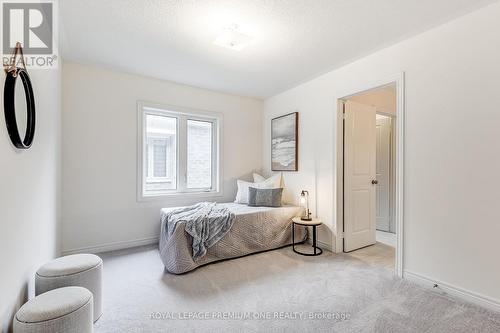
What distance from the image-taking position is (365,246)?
341 centimetres

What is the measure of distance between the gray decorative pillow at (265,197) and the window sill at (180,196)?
0.76m

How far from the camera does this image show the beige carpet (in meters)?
1.70

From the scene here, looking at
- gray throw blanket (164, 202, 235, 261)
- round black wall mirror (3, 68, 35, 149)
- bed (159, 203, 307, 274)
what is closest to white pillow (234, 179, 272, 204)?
bed (159, 203, 307, 274)

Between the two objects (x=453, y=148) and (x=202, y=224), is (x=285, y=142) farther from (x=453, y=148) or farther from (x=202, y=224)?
(x=453, y=148)

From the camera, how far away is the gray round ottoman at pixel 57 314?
1.20m

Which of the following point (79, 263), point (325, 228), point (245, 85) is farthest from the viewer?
point (245, 85)

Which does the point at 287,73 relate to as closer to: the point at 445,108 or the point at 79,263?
the point at 445,108

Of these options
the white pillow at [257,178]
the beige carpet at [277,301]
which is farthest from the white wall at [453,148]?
the white pillow at [257,178]

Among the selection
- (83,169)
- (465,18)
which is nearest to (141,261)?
(83,169)

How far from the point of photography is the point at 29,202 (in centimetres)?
161

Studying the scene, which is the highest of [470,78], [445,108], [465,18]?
[465,18]

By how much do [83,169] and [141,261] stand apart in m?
1.42

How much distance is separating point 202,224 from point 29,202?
1.53 metres

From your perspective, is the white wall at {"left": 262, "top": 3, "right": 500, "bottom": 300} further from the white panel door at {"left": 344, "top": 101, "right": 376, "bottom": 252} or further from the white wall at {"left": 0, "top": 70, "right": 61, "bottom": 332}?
the white wall at {"left": 0, "top": 70, "right": 61, "bottom": 332}
